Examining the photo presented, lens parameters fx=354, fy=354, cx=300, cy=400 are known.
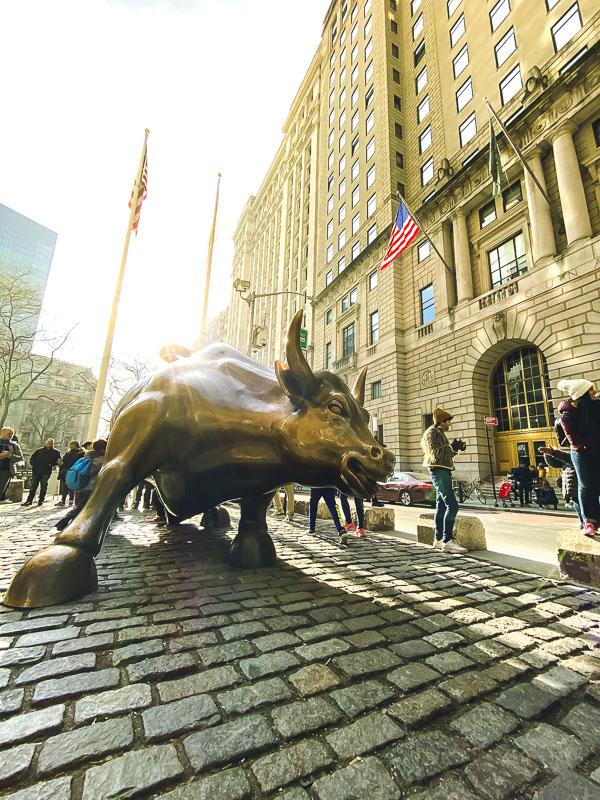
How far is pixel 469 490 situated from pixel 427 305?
1116 cm

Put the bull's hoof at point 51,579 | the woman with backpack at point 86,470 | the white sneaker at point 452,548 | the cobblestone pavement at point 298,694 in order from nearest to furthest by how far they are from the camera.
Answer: the cobblestone pavement at point 298,694, the bull's hoof at point 51,579, the white sneaker at point 452,548, the woman with backpack at point 86,470

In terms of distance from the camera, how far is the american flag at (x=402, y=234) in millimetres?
14964

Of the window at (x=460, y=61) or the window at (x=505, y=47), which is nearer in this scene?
the window at (x=505, y=47)

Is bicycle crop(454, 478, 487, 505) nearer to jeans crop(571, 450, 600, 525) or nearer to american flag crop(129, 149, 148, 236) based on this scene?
jeans crop(571, 450, 600, 525)

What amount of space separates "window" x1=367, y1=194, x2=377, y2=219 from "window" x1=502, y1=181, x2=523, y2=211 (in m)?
10.3

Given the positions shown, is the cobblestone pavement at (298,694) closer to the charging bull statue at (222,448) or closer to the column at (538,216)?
the charging bull statue at (222,448)

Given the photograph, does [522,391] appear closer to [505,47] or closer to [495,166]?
[495,166]

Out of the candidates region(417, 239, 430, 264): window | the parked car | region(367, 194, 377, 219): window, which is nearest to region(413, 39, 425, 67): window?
region(367, 194, 377, 219): window

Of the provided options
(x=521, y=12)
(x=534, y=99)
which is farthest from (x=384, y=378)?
(x=521, y=12)

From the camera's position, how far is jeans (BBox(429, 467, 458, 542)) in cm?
472

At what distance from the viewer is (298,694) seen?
1.48 meters

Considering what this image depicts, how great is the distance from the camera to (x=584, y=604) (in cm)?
277

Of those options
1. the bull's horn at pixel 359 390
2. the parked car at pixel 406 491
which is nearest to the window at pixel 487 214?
the parked car at pixel 406 491

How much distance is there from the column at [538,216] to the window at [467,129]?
5.36 m
